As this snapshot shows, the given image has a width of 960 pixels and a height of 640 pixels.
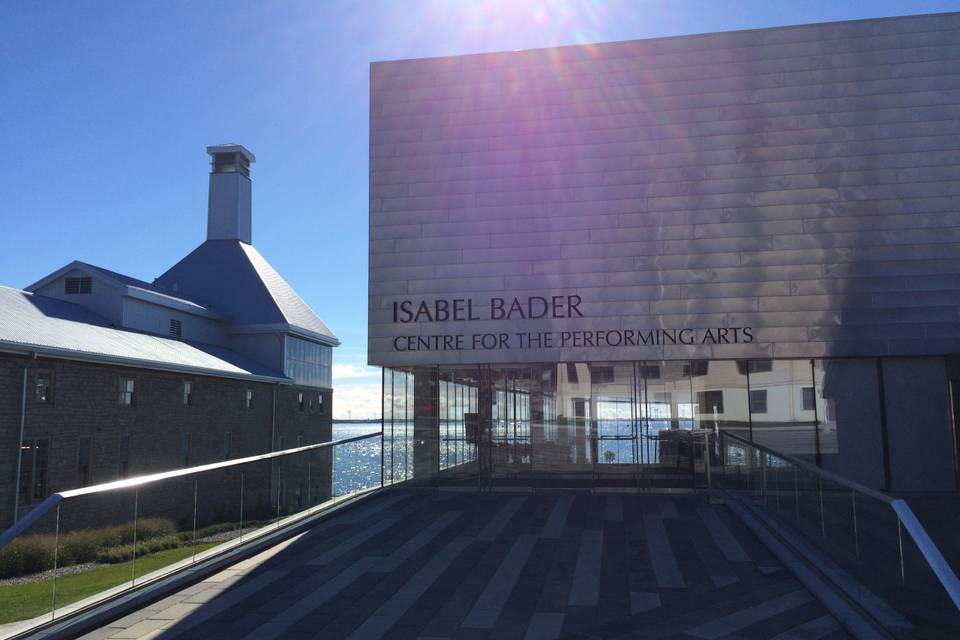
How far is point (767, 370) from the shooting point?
48.4 feet

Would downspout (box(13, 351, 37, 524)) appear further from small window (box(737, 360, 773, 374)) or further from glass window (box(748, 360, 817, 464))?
glass window (box(748, 360, 817, 464))

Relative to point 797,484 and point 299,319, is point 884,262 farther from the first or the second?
point 299,319

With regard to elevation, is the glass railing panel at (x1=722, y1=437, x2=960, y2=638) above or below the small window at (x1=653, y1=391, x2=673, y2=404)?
below

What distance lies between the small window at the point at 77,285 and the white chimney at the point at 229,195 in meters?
15.3

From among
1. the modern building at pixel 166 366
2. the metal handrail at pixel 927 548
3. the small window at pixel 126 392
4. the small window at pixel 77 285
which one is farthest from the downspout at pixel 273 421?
the metal handrail at pixel 927 548

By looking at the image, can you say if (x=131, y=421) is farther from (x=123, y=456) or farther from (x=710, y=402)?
(x=710, y=402)

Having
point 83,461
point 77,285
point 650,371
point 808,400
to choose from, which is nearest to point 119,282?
point 77,285

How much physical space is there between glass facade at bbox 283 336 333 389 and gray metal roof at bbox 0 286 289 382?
5.47 meters

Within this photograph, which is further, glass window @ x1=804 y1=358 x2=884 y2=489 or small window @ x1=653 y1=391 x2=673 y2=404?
small window @ x1=653 y1=391 x2=673 y2=404

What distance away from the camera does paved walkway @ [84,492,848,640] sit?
633 cm

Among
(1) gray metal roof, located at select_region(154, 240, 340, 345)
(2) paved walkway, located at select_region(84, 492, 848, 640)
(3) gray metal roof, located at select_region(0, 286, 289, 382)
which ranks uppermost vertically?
(1) gray metal roof, located at select_region(154, 240, 340, 345)

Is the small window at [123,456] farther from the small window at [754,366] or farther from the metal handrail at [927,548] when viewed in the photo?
the metal handrail at [927,548]

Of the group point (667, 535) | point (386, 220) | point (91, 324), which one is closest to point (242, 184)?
point (91, 324)

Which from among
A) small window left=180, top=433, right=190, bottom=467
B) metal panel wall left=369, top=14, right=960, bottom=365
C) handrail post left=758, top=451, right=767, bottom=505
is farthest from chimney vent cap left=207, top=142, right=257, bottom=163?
handrail post left=758, top=451, right=767, bottom=505
